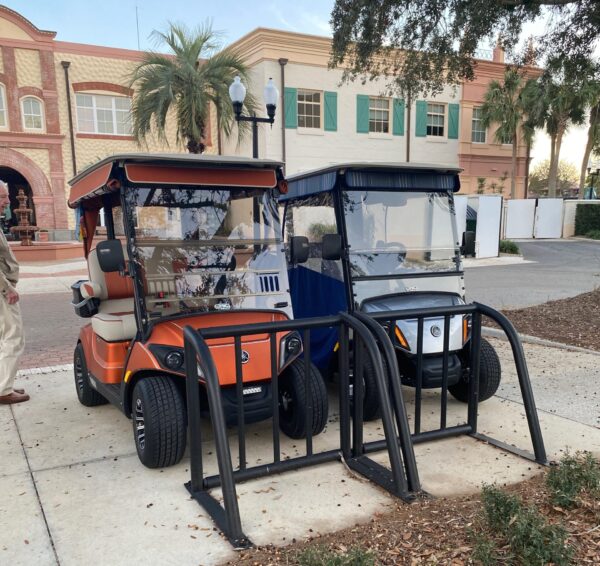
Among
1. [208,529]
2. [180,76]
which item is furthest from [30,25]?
[208,529]

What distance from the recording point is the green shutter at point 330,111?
2134 cm

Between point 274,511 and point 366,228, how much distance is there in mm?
2448

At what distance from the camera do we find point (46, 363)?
5988 millimetres

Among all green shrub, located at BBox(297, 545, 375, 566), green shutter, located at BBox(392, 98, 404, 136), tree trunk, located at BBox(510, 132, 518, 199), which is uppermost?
green shutter, located at BBox(392, 98, 404, 136)

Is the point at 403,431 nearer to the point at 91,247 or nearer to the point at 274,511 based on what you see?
the point at 274,511

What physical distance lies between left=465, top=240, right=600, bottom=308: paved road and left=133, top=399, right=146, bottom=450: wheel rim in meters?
7.54

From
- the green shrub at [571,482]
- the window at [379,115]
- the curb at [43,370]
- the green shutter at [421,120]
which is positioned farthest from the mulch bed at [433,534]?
the green shutter at [421,120]

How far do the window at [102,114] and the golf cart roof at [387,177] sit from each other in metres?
19.1

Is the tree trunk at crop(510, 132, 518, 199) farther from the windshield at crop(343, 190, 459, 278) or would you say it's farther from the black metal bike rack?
the black metal bike rack

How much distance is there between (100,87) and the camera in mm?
21250

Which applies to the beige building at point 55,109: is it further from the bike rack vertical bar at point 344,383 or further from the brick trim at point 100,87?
the bike rack vertical bar at point 344,383

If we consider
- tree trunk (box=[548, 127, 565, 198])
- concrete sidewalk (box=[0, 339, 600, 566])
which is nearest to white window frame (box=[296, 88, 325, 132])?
tree trunk (box=[548, 127, 565, 198])

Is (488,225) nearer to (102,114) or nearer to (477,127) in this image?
(477,127)

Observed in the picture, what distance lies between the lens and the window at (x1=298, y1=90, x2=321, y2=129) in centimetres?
2109
